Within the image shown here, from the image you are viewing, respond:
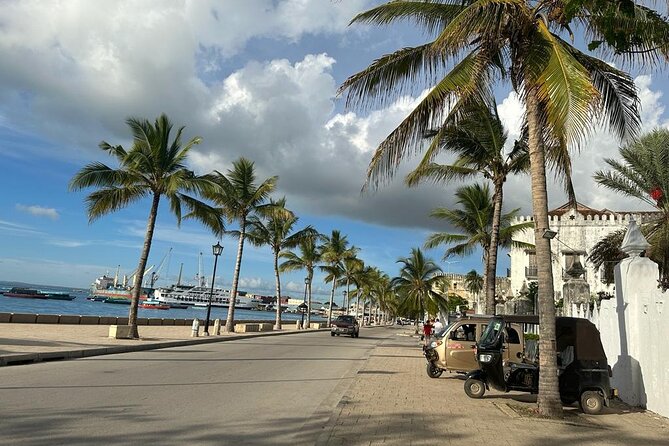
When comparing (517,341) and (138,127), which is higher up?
(138,127)

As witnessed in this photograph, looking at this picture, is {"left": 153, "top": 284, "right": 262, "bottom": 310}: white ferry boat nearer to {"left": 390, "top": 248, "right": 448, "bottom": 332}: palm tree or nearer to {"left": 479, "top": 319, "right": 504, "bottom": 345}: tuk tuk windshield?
{"left": 390, "top": 248, "right": 448, "bottom": 332}: palm tree

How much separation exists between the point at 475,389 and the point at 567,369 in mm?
1823

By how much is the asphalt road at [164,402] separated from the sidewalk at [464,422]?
0.52 metres

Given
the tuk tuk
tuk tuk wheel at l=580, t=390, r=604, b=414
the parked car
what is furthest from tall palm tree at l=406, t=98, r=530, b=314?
the parked car

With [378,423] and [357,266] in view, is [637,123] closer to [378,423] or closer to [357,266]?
[378,423]

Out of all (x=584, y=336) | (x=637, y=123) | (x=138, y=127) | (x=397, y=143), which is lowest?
(x=584, y=336)

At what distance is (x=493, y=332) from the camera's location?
10.5 m

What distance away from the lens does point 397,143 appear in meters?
10.3

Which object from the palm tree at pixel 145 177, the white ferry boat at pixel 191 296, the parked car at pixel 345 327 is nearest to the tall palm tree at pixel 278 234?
the parked car at pixel 345 327

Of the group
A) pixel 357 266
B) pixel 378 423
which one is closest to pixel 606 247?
pixel 378 423

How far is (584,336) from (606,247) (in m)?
17.9

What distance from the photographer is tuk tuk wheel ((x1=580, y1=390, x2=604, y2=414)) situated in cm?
966

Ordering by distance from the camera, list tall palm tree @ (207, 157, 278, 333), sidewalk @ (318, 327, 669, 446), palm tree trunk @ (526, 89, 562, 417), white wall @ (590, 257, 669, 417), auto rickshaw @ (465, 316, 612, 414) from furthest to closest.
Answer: tall palm tree @ (207, 157, 278, 333) → auto rickshaw @ (465, 316, 612, 414) → white wall @ (590, 257, 669, 417) → palm tree trunk @ (526, 89, 562, 417) → sidewalk @ (318, 327, 669, 446)

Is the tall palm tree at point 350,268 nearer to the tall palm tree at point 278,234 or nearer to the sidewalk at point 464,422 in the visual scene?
the tall palm tree at point 278,234
